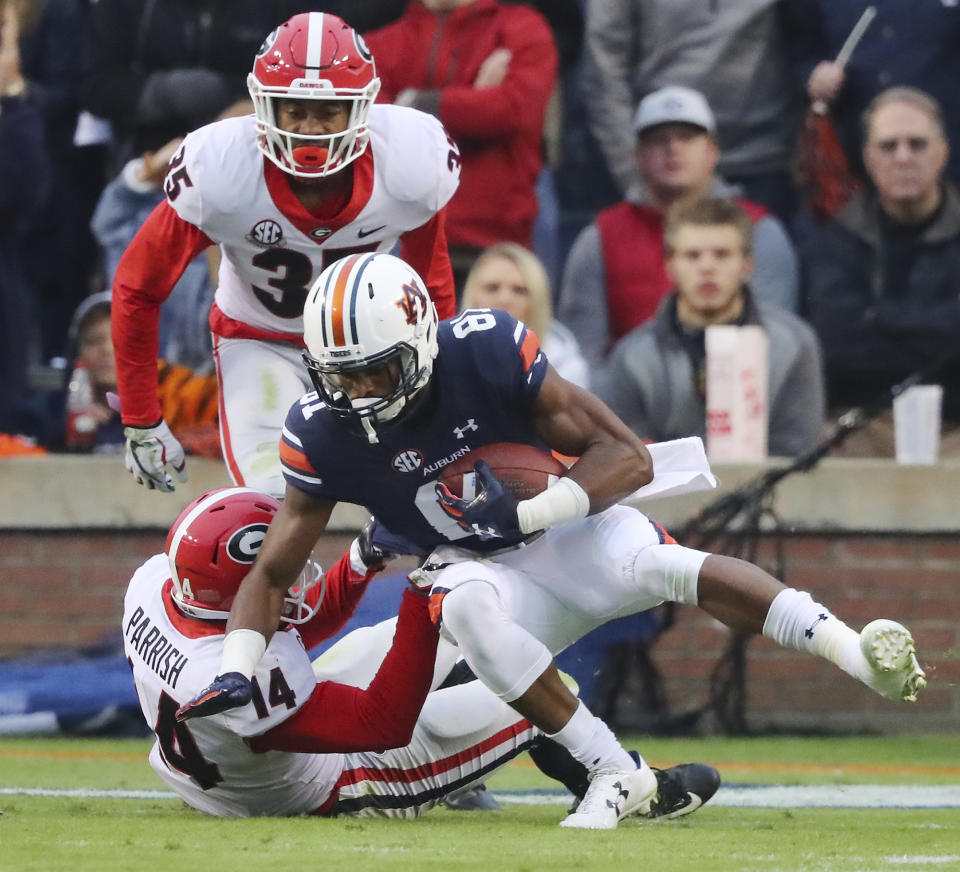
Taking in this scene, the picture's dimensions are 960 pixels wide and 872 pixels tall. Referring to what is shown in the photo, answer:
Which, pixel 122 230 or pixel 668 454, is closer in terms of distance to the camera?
pixel 668 454

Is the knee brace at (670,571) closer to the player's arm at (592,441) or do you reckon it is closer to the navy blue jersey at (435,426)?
the player's arm at (592,441)

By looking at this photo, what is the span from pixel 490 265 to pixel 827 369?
1.62 metres

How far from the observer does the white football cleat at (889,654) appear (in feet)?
14.1

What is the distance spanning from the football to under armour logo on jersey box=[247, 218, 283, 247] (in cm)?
109

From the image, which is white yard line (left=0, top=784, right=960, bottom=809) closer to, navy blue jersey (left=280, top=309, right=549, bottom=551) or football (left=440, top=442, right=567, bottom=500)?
football (left=440, top=442, right=567, bottom=500)

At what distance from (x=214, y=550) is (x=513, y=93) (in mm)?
3828

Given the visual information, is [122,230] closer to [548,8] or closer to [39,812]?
[548,8]

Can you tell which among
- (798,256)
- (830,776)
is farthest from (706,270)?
(830,776)

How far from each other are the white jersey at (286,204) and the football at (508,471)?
1047mm

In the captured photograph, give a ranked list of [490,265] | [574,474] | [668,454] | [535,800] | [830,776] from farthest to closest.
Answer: [490,265], [830,776], [535,800], [668,454], [574,474]

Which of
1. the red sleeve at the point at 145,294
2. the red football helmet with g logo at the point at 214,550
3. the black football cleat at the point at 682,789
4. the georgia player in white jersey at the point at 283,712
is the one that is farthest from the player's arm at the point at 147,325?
the black football cleat at the point at 682,789

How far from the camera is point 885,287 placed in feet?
26.1

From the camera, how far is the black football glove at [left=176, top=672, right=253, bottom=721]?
4.35m

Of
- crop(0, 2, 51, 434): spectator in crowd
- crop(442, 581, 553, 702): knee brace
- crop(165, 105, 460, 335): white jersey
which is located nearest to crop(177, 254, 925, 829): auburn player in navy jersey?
crop(442, 581, 553, 702): knee brace
